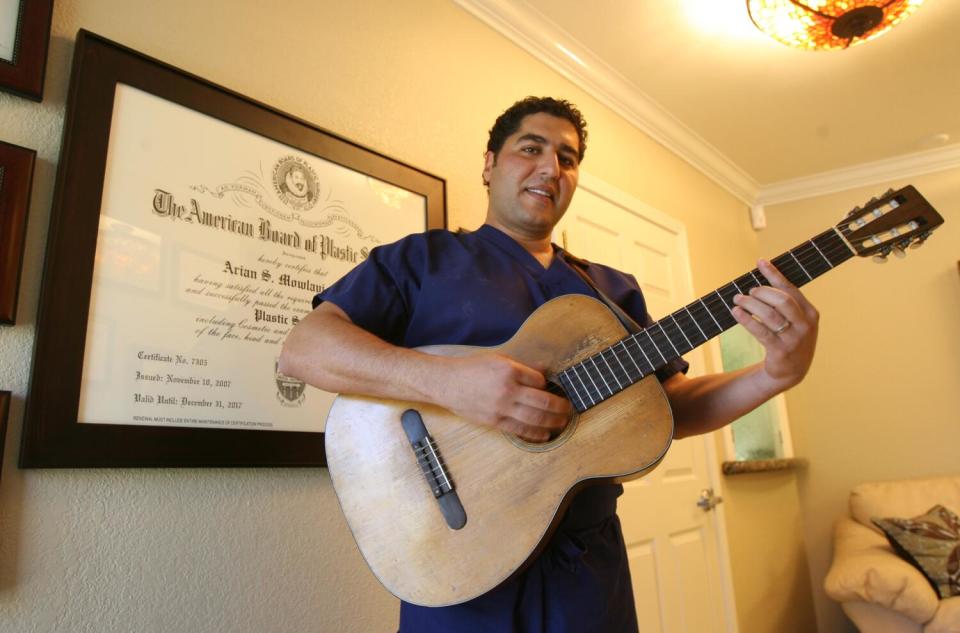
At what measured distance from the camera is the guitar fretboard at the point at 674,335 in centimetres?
102

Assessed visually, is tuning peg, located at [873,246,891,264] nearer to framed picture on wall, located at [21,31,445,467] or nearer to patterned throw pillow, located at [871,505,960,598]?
framed picture on wall, located at [21,31,445,467]

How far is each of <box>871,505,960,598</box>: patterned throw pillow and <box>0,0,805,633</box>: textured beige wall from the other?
228 cm

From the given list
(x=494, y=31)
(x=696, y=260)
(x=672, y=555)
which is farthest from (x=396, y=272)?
(x=696, y=260)

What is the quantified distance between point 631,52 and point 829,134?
1.44m

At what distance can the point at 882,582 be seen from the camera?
8.18 ft

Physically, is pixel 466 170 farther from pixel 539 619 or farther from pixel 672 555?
pixel 672 555

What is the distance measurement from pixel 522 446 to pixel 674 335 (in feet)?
1.04

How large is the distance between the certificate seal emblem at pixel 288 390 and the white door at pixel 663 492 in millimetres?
1187

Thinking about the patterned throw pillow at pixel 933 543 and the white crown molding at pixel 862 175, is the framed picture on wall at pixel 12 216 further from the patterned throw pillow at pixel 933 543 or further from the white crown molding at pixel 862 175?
the white crown molding at pixel 862 175

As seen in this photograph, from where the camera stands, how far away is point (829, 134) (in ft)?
11.2

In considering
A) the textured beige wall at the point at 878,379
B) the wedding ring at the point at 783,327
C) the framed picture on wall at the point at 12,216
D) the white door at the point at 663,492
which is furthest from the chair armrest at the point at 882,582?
the framed picture on wall at the point at 12,216

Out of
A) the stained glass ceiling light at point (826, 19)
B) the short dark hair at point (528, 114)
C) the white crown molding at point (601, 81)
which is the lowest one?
the short dark hair at point (528, 114)

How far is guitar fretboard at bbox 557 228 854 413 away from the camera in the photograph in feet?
3.34

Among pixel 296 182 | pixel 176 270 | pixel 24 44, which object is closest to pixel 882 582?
pixel 296 182
